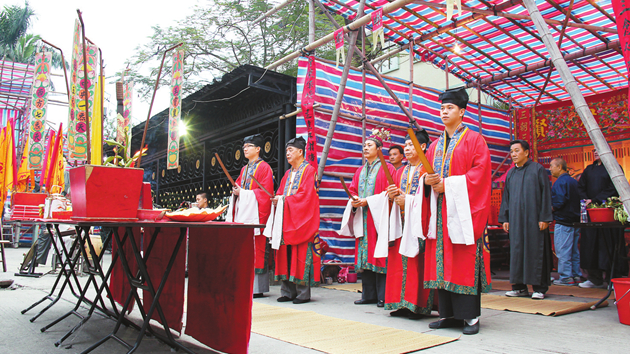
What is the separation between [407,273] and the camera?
3.37m

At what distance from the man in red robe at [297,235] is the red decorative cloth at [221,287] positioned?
183cm

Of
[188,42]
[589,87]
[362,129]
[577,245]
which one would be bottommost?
[577,245]

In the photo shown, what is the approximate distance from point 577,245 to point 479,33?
330 centimetres

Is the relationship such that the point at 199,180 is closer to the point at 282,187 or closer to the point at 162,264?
the point at 282,187

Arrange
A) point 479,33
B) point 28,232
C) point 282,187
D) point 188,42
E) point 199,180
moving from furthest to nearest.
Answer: point 28,232, point 188,42, point 199,180, point 479,33, point 282,187

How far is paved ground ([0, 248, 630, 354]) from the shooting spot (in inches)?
96.3

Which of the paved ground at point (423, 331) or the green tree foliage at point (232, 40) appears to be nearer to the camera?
the paved ground at point (423, 331)

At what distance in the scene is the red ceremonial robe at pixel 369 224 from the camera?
162 inches

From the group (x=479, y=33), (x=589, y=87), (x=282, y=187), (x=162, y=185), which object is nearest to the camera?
(x=282, y=187)

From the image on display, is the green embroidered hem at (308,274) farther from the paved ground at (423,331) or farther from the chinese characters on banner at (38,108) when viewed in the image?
the chinese characters on banner at (38,108)

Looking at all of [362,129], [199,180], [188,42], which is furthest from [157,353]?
[188,42]

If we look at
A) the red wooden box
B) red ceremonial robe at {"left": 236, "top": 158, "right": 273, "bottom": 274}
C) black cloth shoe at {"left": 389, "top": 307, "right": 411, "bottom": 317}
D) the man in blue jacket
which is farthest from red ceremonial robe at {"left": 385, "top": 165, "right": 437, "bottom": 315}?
the man in blue jacket

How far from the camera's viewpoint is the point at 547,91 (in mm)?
7367

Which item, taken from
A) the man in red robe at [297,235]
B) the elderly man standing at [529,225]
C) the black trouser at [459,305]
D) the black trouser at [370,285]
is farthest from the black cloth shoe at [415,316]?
the elderly man standing at [529,225]
